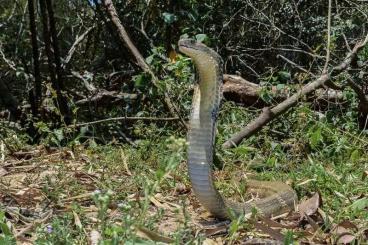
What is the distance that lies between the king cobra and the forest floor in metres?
0.08

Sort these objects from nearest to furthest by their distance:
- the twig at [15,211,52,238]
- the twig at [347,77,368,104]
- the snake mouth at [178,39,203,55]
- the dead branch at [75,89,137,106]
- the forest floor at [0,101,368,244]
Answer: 1. the forest floor at [0,101,368,244]
2. the twig at [15,211,52,238]
3. the snake mouth at [178,39,203,55]
4. the twig at [347,77,368,104]
5. the dead branch at [75,89,137,106]

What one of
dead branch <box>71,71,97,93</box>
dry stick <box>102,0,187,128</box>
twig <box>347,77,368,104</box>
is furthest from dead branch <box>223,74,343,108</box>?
dead branch <box>71,71,97,93</box>

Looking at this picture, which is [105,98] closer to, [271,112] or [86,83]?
[86,83]

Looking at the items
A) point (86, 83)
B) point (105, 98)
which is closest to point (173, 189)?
point (105, 98)

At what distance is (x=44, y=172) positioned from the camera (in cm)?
447

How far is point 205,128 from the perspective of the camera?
3.19 m

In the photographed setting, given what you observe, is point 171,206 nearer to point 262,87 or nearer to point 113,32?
point 262,87

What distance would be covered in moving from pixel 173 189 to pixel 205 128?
959 mm

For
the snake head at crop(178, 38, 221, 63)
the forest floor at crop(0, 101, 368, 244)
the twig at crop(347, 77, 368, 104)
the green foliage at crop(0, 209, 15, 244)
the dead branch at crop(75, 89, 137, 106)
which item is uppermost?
the snake head at crop(178, 38, 221, 63)

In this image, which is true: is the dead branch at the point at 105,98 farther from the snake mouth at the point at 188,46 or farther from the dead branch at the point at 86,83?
the snake mouth at the point at 188,46

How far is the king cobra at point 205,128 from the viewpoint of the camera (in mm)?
3121

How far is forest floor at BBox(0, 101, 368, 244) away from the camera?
2.59 m

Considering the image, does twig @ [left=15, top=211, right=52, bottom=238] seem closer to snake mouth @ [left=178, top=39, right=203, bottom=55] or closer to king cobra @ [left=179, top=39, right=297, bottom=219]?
king cobra @ [left=179, top=39, right=297, bottom=219]

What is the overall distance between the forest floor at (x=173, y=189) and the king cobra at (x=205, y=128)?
0.26ft
